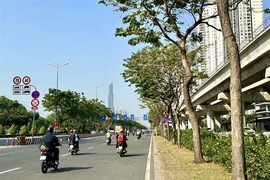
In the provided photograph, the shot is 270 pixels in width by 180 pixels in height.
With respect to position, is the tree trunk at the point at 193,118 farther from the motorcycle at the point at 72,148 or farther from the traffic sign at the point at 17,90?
the traffic sign at the point at 17,90

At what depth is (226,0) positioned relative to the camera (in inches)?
311

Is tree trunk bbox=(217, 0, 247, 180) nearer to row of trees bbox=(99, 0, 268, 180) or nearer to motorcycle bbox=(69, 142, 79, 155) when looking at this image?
row of trees bbox=(99, 0, 268, 180)

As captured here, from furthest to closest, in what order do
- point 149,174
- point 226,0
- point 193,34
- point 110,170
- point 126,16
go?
point 193,34 < point 126,16 < point 110,170 < point 149,174 < point 226,0

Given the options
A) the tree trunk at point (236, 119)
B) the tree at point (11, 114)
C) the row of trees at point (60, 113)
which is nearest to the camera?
the tree trunk at point (236, 119)

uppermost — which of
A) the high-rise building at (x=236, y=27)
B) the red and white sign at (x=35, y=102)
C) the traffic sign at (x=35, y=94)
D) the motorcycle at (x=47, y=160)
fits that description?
the high-rise building at (x=236, y=27)

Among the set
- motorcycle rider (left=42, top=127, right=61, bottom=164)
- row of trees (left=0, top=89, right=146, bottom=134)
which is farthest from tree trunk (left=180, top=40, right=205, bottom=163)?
row of trees (left=0, top=89, right=146, bottom=134)

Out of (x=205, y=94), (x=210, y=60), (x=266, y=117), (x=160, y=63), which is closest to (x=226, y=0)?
(x=160, y=63)

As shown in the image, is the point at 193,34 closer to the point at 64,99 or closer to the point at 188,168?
the point at 188,168

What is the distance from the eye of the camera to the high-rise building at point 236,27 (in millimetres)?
13461

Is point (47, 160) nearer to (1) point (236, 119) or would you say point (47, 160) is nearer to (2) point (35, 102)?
(1) point (236, 119)

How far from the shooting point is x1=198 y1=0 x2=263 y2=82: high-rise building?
13461mm

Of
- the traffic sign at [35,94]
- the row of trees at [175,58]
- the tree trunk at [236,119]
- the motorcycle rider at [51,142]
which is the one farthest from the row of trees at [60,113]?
the tree trunk at [236,119]

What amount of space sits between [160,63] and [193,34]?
35.8ft

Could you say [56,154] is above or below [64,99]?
below
